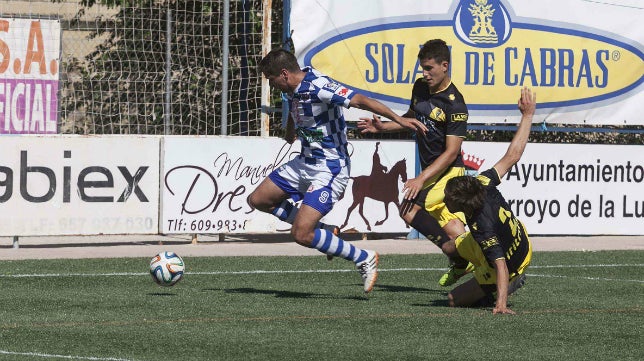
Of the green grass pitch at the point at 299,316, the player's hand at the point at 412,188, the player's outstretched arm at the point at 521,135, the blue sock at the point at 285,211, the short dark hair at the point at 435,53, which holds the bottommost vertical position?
the green grass pitch at the point at 299,316

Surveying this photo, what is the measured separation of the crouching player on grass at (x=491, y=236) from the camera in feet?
27.9

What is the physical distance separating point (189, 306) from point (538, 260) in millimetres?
5614

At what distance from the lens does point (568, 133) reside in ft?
62.8

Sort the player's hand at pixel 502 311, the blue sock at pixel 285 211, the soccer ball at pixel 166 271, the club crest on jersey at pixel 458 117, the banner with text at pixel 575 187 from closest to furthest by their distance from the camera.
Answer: the player's hand at pixel 502 311
the club crest on jersey at pixel 458 117
the soccer ball at pixel 166 271
the blue sock at pixel 285 211
the banner with text at pixel 575 187

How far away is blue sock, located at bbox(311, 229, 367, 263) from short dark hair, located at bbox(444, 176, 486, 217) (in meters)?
1.40

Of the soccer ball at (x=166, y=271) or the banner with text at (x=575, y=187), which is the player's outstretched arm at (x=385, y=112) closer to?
the soccer ball at (x=166, y=271)

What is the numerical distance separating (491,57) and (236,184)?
4.06m

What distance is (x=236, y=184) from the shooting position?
15.8 metres

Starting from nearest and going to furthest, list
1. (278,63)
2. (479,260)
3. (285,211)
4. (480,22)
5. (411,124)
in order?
(479,260)
(411,124)
(278,63)
(285,211)
(480,22)

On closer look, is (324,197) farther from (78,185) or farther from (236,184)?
(236,184)

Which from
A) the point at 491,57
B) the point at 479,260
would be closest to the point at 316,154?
the point at 479,260

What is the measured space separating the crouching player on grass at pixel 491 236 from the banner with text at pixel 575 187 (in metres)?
7.79

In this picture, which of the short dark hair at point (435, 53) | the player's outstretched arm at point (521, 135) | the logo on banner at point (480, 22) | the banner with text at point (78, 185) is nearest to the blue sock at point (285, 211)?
the short dark hair at point (435, 53)

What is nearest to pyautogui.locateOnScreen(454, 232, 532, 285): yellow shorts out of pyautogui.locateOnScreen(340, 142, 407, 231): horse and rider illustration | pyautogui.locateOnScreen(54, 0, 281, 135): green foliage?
pyautogui.locateOnScreen(340, 142, 407, 231): horse and rider illustration
